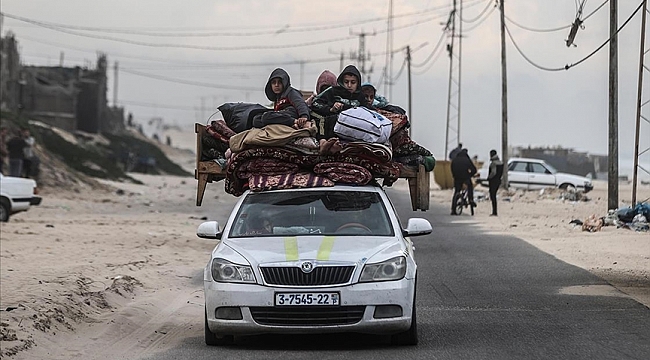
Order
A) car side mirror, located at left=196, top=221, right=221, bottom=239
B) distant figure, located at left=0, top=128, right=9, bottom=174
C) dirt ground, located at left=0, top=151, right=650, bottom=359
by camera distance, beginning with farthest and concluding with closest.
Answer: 1. distant figure, located at left=0, top=128, right=9, bottom=174
2. dirt ground, located at left=0, top=151, right=650, bottom=359
3. car side mirror, located at left=196, top=221, right=221, bottom=239

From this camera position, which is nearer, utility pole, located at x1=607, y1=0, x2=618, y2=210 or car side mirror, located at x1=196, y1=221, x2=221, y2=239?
car side mirror, located at x1=196, y1=221, x2=221, y2=239

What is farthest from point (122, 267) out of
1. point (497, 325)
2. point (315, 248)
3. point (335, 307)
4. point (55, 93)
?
point (55, 93)

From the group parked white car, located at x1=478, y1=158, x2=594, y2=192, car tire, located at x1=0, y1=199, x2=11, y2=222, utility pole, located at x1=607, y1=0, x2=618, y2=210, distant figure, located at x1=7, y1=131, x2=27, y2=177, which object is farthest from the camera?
parked white car, located at x1=478, y1=158, x2=594, y2=192

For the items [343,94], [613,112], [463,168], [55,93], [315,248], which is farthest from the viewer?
[55,93]

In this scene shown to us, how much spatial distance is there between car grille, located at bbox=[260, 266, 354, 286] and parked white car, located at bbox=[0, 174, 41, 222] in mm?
16555

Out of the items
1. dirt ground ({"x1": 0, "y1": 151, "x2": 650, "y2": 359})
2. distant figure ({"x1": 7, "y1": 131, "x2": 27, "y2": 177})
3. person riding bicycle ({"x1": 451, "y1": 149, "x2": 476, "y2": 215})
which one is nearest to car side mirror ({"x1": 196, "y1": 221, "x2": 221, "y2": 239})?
dirt ground ({"x1": 0, "y1": 151, "x2": 650, "y2": 359})

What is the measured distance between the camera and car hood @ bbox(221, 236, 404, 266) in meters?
8.30

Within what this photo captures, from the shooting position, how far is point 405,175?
10.2m

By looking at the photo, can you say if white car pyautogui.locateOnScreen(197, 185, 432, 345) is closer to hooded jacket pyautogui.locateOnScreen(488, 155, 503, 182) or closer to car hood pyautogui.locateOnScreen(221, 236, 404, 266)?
car hood pyautogui.locateOnScreen(221, 236, 404, 266)

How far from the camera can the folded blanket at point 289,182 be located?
9.51 metres

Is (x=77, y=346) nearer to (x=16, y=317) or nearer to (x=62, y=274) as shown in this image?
(x=16, y=317)

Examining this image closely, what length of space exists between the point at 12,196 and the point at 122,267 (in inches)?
351

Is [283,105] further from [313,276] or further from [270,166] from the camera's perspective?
[313,276]

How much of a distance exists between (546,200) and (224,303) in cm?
3168
